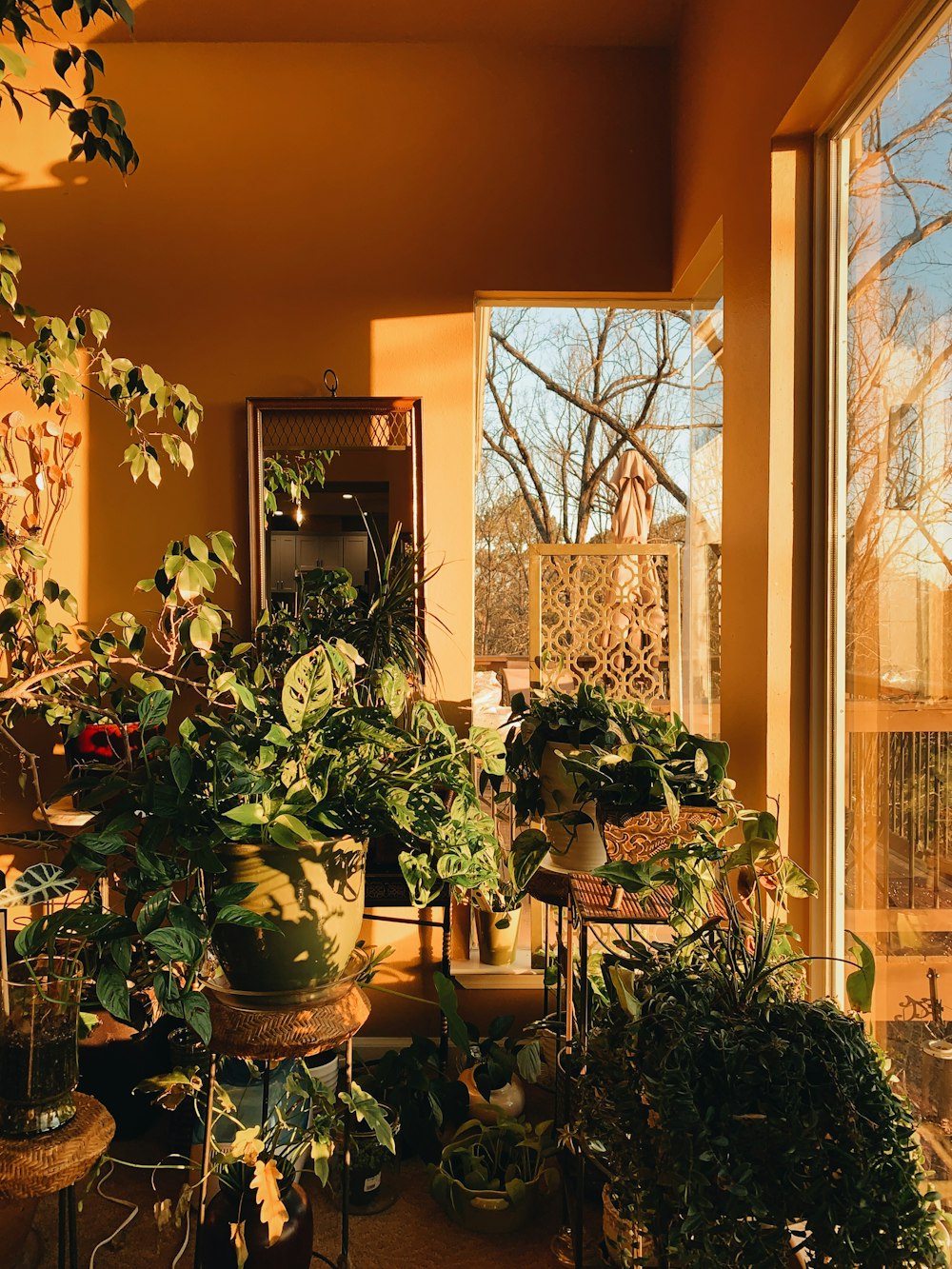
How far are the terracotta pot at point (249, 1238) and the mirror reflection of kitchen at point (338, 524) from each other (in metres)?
1.81

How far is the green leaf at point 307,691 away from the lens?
1.43m

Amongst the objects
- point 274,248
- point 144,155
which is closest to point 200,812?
point 274,248

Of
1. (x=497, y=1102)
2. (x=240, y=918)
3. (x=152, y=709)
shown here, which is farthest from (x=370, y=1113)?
(x=497, y=1102)

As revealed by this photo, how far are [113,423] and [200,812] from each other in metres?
2.22

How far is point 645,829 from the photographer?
176 centimetres

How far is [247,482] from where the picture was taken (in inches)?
121

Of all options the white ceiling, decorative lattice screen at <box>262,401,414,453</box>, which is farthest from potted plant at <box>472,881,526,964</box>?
the white ceiling

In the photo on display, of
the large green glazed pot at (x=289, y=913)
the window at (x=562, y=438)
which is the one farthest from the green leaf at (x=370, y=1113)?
the window at (x=562, y=438)

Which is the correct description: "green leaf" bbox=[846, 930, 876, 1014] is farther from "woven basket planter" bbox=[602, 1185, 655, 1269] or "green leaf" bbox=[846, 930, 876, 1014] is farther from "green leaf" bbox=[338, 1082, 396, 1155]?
"green leaf" bbox=[338, 1082, 396, 1155]

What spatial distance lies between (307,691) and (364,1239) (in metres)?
1.55

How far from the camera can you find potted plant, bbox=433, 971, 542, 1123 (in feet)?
7.73

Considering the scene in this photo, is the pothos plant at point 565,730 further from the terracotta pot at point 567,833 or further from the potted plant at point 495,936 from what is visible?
the potted plant at point 495,936

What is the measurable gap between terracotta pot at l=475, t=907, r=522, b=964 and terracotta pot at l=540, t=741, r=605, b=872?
3.75 ft

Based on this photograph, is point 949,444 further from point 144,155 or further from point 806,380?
point 144,155
